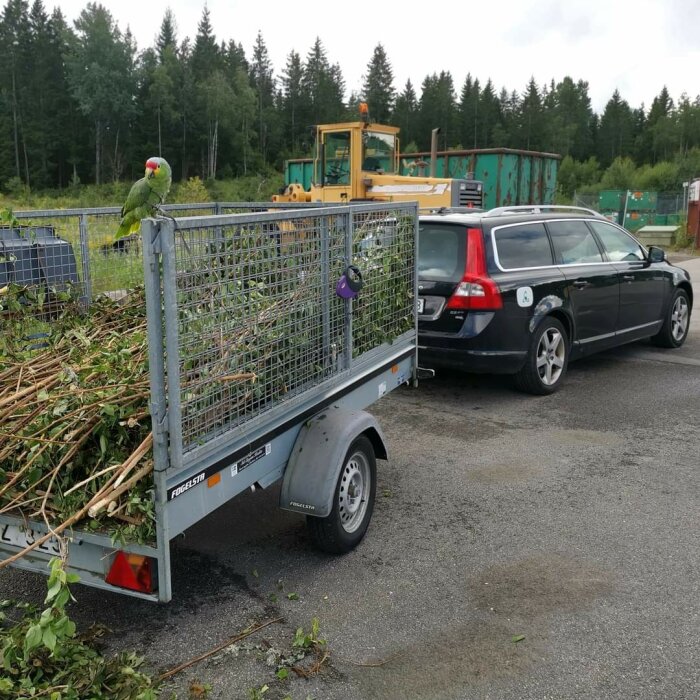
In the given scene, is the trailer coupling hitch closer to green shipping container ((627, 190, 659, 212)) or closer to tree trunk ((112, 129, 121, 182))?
green shipping container ((627, 190, 659, 212))

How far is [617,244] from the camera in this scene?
8320mm

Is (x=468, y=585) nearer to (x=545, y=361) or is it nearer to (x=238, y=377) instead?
(x=238, y=377)

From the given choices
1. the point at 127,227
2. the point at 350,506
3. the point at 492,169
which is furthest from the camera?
the point at 492,169

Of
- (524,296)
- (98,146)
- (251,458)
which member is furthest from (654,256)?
(98,146)

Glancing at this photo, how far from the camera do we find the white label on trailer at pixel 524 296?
6734mm

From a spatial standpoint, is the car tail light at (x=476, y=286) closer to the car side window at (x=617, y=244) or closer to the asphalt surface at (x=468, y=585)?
the asphalt surface at (x=468, y=585)

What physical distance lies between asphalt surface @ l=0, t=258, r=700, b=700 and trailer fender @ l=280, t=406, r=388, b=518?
1.50 feet

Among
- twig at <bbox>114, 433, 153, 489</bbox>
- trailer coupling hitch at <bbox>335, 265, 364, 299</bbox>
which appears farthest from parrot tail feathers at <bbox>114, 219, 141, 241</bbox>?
twig at <bbox>114, 433, 153, 489</bbox>

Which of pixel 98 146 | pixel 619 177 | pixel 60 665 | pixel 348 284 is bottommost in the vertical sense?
pixel 60 665

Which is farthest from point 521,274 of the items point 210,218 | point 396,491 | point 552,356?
point 210,218

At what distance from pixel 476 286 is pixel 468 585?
3.40 m

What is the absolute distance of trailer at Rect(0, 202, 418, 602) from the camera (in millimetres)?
2738

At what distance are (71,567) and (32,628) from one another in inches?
17.8

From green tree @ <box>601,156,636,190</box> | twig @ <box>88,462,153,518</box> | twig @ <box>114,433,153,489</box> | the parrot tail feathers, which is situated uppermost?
green tree @ <box>601,156,636,190</box>
